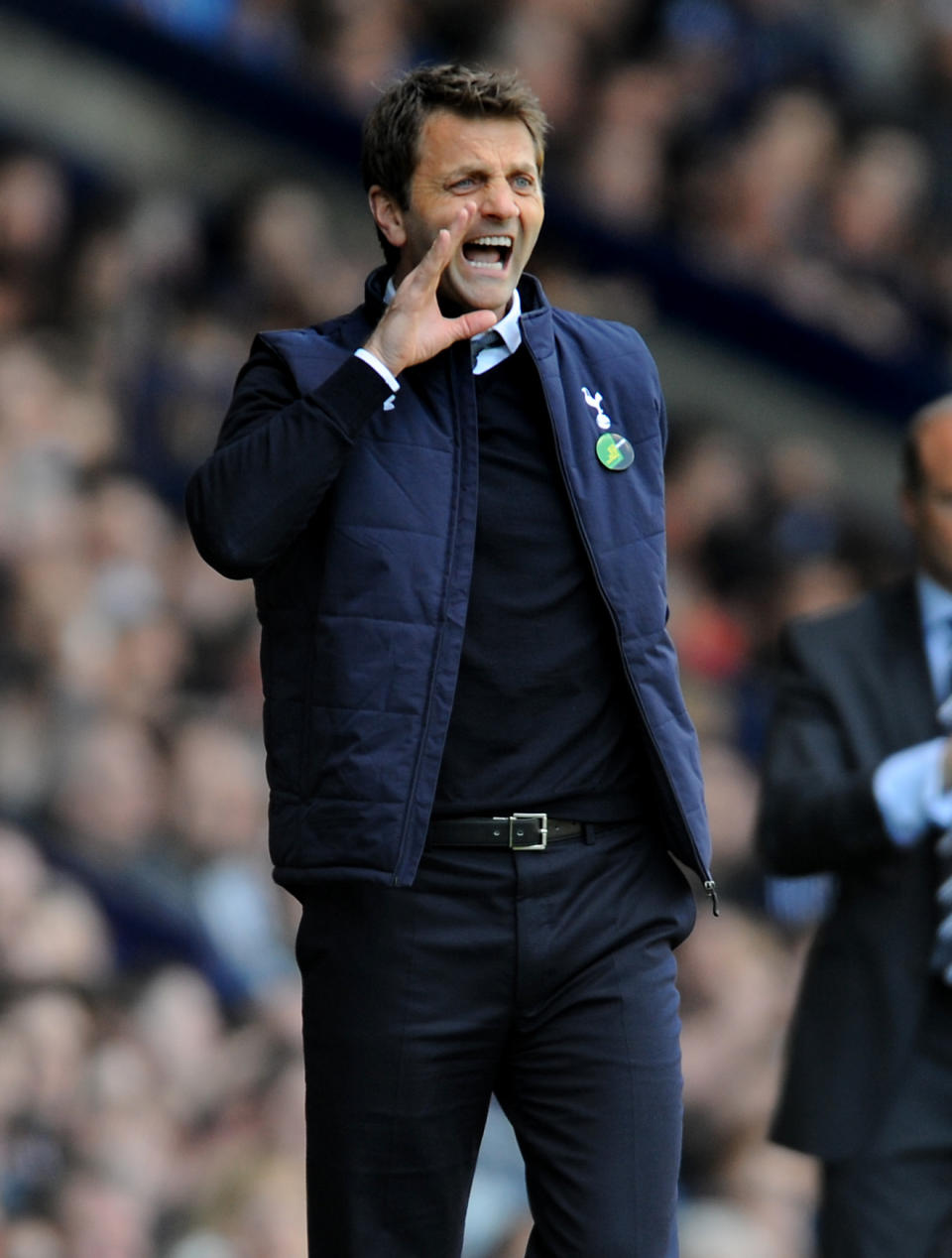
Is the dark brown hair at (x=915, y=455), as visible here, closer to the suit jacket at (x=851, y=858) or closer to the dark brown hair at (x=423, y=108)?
the suit jacket at (x=851, y=858)

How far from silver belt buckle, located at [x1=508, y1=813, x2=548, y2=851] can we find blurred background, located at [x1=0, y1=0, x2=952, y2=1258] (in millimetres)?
2542

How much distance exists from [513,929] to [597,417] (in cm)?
54

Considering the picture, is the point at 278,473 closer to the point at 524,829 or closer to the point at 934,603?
the point at 524,829

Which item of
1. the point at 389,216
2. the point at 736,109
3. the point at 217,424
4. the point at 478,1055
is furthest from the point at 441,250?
the point at 736,109

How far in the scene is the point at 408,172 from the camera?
2.36 meters

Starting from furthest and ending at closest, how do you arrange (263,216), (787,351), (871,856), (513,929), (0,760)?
(787,351) → (263,216) → (0,760) → (871,856) → (513,929)

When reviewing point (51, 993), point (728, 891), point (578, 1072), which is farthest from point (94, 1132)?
point (578, 1072)

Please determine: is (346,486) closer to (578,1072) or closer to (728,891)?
(578,1072)

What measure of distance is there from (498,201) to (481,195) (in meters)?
0.02

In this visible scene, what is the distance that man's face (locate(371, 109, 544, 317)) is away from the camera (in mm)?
2318

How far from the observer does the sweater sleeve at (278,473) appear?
222cm

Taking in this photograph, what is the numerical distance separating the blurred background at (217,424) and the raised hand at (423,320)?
277 cm

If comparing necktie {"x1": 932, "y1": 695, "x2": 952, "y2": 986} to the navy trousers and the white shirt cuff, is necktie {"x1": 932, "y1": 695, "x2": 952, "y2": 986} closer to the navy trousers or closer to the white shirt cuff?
the white shirt cuff

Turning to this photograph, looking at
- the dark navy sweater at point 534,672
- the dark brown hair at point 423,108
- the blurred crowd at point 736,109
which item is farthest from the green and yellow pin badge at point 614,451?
the blurred crowd at point 736,109
